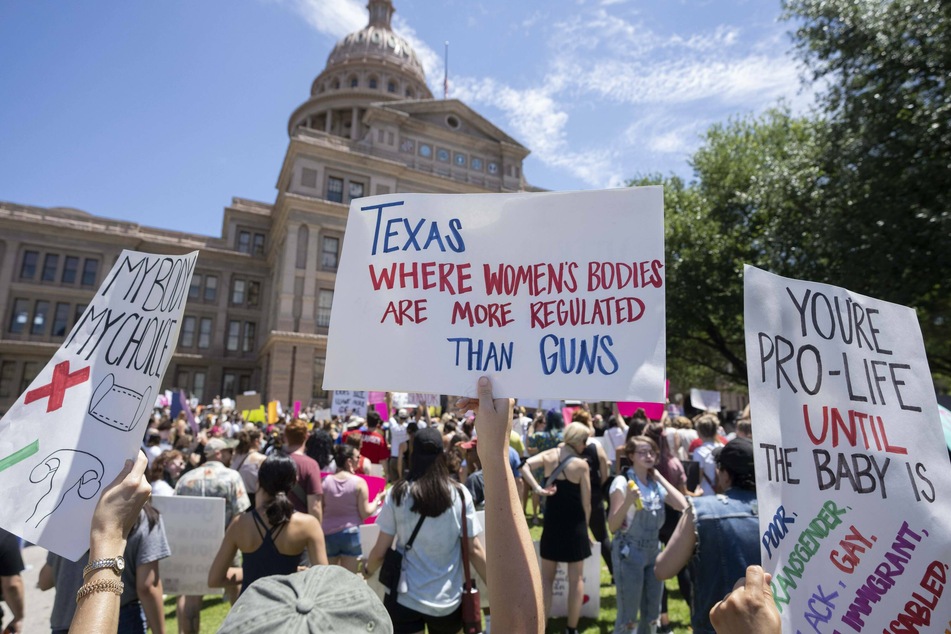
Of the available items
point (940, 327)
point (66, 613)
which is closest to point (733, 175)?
point (940, 327)

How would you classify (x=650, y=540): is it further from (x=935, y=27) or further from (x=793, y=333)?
(x=935, y=27)

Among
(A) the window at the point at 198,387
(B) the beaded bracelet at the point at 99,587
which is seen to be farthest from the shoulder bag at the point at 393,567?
(A) the window at the point at 198,387

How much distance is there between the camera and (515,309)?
2168mm

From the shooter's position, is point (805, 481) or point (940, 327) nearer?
point (805, 481)

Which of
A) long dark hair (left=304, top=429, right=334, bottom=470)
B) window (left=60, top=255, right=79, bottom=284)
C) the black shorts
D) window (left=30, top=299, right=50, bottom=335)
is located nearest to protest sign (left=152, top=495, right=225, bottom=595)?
long dark hair (left=304, top=429, right=334, bottom=470)

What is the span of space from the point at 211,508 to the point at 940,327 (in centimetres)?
2051

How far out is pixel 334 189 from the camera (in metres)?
38.4

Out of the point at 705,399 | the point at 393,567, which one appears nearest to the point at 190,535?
the point at 393,567

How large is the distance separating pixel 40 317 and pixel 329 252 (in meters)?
24.4

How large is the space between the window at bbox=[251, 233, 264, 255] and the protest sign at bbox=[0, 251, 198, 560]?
49.1 m

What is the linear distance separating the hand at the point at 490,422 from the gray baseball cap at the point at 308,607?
1.78 ft

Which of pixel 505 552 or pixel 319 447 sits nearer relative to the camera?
pixel 505 552

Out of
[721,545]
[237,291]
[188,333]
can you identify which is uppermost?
[237,291]

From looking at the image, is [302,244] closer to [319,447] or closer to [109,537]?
[319,447]
